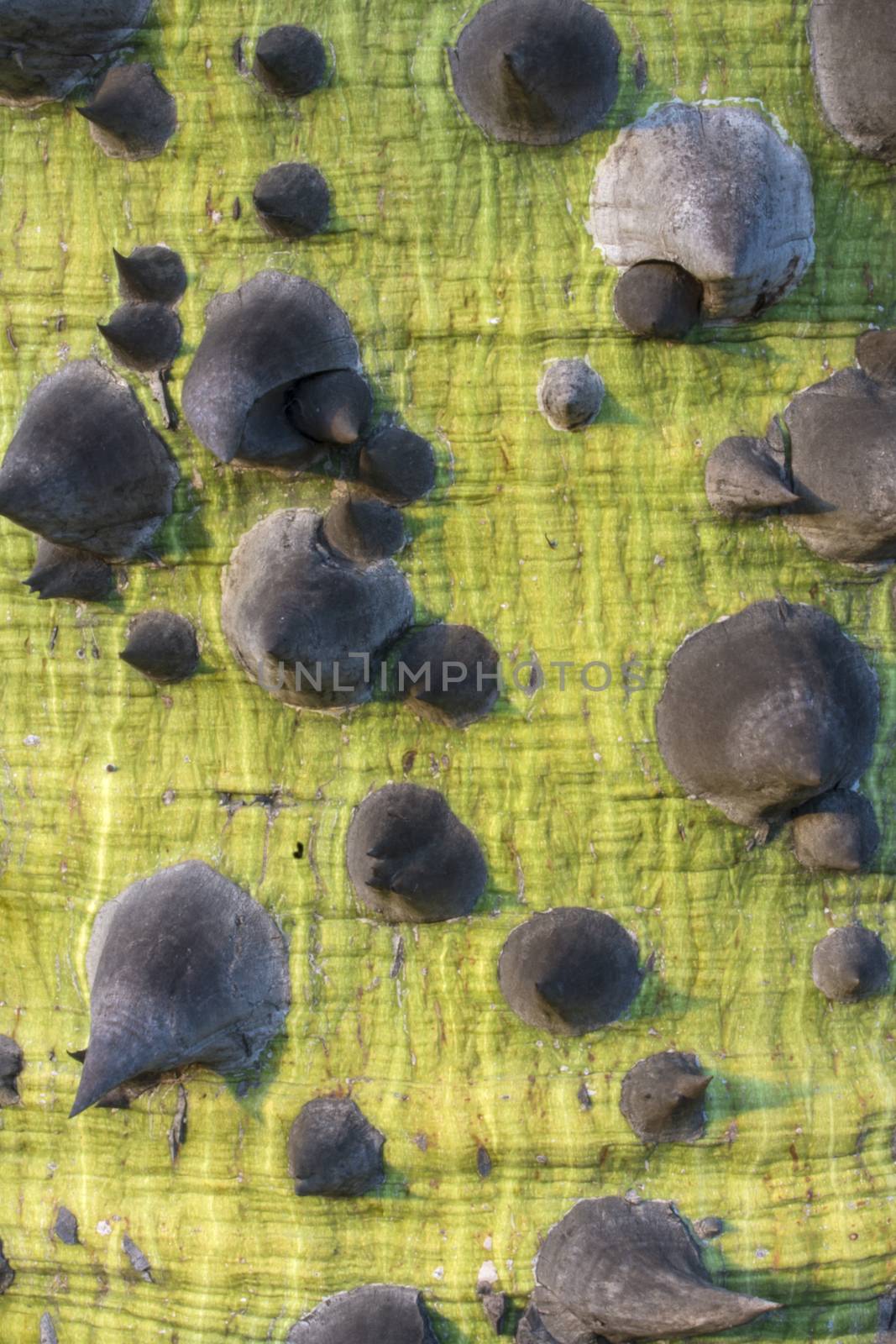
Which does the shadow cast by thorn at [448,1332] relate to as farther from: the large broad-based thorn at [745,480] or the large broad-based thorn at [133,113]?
the large broad-based thorn at [133,113]

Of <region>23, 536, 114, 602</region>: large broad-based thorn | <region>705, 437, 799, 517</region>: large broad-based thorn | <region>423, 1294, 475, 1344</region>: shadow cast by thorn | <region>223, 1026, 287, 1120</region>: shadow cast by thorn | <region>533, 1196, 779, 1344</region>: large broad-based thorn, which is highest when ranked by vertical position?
<region>705, 437, 799, 517</region>: large broad-based thorn

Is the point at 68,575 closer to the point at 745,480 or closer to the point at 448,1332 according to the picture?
the point at 745,480

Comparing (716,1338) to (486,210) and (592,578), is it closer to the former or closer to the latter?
(592,578)

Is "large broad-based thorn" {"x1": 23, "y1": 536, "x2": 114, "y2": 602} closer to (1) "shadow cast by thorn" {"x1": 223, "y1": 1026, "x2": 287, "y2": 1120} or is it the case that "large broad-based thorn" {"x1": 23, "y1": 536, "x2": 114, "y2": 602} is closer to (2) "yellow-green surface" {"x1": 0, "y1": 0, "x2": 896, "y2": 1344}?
(2) "yellow-green surface" {"x1": 0, "y1": 0, "x2": 896, "y2": 1344}

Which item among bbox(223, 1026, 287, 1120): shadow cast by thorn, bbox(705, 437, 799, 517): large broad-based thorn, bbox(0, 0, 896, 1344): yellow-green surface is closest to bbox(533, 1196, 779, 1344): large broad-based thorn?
bbox(0, 0, 896, 1344): yellow-green surface

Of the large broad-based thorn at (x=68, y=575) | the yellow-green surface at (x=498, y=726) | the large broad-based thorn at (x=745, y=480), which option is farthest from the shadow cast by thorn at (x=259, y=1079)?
the large broad-based thorn at (x=745, y=480)

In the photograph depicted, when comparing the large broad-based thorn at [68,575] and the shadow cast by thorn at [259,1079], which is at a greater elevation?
the large broad-based thorn at [68,575]

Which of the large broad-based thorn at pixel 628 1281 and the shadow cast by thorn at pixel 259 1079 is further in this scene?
the shadow cast by thorn at pixel 259 1079

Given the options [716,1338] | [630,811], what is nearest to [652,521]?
[630,811]
